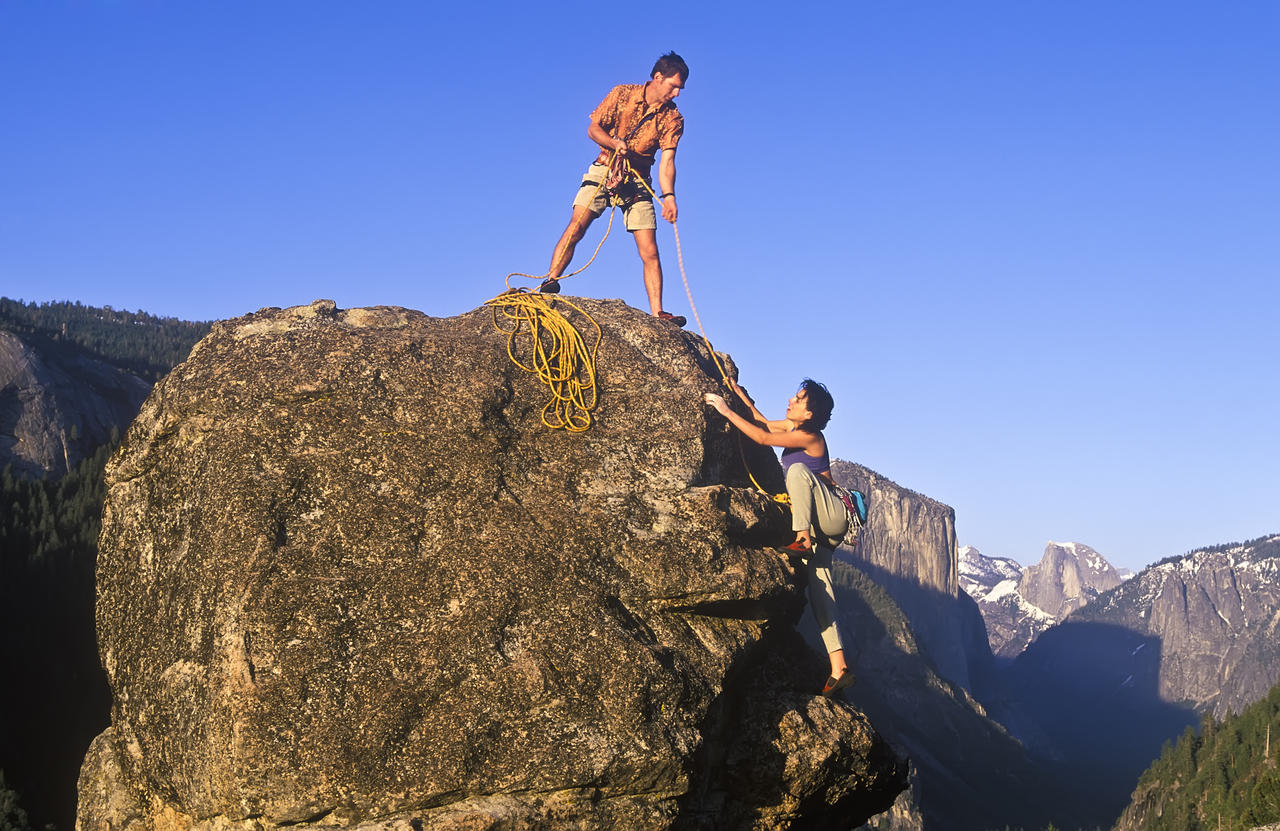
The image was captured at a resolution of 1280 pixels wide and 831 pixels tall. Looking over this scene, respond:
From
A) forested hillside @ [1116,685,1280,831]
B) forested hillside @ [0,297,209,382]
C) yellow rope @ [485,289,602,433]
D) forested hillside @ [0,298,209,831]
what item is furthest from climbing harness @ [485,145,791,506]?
forested hillside @ [1116,685,1280,831]

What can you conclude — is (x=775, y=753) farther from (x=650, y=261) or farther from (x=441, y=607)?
(x=650, y=261)

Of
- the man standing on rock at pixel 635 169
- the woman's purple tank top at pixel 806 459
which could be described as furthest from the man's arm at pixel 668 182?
the woman's purple tank top at pixel 806 459

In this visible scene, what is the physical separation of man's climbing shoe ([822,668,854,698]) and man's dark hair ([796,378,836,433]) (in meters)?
3.06

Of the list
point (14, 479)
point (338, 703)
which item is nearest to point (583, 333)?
point (338, 703)

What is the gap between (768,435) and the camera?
13961 millimetres

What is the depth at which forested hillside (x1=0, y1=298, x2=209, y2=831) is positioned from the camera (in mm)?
42062

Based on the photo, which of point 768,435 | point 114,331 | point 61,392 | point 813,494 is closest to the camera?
point 813,494

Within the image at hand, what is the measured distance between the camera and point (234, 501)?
11508 mm

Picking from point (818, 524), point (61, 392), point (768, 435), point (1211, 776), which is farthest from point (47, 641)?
point (1211, 776)

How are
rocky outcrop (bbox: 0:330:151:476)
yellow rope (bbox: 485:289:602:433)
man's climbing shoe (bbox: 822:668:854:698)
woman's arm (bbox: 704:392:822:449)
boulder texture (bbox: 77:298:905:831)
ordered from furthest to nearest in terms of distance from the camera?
1. rocky outcrop (bbox: 0:330:151:476)
2. woman's arm (bbox: 704:392:822:449)
3. yellow rope (bbox: 485:289:602:433)
4. man's climbing shoe (bbox: 822:668:854:698)
5. boulder texture (bbox: 77:298:905:831)

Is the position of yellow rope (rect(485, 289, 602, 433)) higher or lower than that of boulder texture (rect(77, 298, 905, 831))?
higher

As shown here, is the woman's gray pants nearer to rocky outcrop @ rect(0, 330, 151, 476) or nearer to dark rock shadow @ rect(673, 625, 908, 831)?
dark rock shadow @ rect(673, 625, 908, 831)

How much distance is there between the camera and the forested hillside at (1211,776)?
13312 centimetres

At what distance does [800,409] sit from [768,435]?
527 mm
